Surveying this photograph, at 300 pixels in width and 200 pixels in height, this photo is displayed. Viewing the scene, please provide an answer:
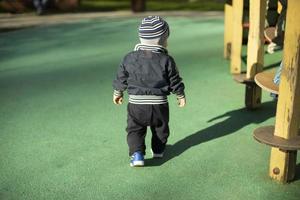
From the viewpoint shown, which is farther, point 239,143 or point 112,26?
point 112,26

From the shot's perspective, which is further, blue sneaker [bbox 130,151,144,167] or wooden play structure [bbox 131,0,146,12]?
wooden play structure [bbox 131,0,146,12]

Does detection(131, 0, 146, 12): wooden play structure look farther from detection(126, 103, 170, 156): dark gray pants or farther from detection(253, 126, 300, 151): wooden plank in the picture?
detection(253, 126, 300, 151): wooden plank

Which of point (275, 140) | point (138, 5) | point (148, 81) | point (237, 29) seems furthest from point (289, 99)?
point (138, 5)

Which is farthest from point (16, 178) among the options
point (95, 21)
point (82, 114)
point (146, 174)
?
point (95, 21)

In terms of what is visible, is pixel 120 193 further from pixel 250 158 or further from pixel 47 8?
pixel 47 8

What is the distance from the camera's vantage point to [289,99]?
9.64ft

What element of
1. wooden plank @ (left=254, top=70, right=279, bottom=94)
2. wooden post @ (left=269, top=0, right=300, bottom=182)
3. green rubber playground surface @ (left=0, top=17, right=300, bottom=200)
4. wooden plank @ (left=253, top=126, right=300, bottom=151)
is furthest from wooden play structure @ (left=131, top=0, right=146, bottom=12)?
wooden post @ (left=269, top=0, right=300, bottom=182)

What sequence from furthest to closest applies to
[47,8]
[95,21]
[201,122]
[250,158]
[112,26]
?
[47,8], [95,21], [112,26], [201,122], [250,158]

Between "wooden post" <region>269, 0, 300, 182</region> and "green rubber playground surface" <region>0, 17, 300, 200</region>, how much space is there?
5.0 inches

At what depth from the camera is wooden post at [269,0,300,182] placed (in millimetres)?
2768

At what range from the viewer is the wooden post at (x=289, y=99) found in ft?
9.08

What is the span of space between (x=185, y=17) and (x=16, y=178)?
9.52 meters

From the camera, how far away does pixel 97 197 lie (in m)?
2.93

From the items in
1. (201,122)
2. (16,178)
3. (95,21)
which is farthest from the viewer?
(95,21)
